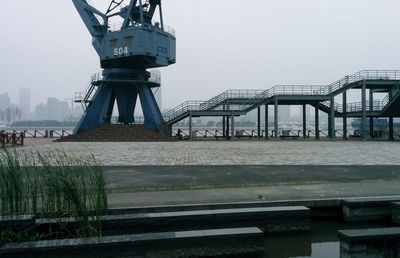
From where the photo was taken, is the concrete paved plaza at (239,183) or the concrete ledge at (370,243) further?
the concrete paved plaza at (239,183)

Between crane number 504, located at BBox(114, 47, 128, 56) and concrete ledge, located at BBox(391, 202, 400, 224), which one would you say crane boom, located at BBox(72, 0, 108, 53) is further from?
concrete ledge, located at BBox(391, 202, 400, 224)

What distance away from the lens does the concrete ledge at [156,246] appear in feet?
15.1

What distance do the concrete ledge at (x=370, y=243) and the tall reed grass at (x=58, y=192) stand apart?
13.2 feet

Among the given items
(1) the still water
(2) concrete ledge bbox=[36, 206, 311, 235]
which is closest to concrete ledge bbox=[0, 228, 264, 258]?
(1) the still water

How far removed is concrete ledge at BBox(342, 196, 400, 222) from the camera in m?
7.00

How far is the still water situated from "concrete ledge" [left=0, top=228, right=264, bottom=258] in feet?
1.78

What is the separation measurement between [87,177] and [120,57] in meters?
30.7

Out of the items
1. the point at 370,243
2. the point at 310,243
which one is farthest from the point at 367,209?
the point at 370,243

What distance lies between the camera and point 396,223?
270 inches

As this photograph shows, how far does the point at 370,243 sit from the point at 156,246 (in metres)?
3.28

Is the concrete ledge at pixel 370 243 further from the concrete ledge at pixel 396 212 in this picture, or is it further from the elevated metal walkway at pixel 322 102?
the elevated metal walkway at pixel 322 102

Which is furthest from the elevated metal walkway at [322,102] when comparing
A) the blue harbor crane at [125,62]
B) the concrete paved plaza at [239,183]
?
the concrete paved plaza at [239,183]

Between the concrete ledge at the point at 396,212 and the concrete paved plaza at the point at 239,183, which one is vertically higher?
the concrete paved plaza at the point at 239,183

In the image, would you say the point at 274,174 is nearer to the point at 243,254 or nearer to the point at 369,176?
the point at 369,176
